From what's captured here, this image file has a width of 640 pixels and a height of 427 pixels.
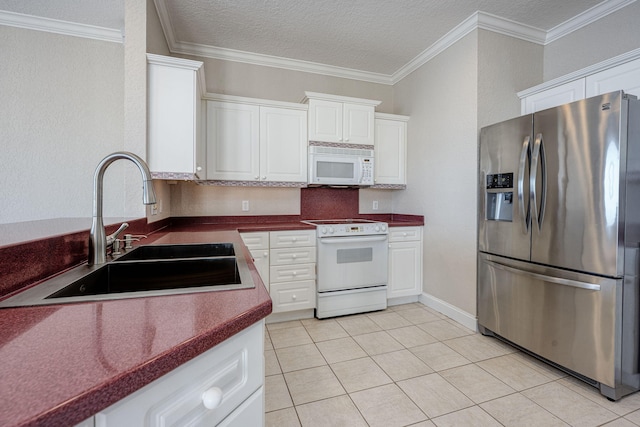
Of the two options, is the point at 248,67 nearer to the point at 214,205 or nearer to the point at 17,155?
the point at 214,205

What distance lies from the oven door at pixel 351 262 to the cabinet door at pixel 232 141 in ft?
3.47

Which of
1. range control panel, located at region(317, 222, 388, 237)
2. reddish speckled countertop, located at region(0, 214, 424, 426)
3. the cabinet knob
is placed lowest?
the cabinet knob

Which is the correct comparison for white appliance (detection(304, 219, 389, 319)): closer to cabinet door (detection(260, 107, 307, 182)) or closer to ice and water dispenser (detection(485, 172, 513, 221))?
cabinet door (detection(260, 107, 307, 182))

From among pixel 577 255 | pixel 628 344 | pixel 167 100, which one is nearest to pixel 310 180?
pixel 167 100

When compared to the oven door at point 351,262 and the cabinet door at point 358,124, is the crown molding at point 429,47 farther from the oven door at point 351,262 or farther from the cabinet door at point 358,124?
the oven door at point 351,262

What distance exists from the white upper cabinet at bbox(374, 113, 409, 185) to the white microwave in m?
0.22

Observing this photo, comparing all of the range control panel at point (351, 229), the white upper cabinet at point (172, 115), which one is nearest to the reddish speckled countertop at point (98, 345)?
the white upper cabinet at point (172, 115)

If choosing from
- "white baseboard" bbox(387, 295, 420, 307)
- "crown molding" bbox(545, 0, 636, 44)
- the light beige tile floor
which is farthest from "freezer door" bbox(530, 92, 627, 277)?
"white baseboard" bbox(387, 295, 420, 307)

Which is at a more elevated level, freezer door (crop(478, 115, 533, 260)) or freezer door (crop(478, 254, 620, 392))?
freezer door (crop(478, 115, 533, 260))

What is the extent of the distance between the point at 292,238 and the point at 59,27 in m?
2.87

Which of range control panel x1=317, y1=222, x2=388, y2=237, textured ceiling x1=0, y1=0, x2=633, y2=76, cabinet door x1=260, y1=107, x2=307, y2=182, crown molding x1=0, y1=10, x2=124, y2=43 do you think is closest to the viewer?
textured ceiling x1=0, y1=0, x2=633, y2=76

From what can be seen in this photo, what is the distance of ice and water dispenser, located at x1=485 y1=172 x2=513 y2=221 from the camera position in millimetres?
2258

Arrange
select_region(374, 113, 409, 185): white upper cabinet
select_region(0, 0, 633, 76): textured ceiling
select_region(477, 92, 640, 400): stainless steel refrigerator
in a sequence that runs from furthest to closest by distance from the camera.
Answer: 1. select_region(374, 113, 409, 185): white upper cabinet
2. select_region(0, 0, 633, 76): textured ceiling
3. select_region(477, 92, 640, 400): stainless steel refrigerator

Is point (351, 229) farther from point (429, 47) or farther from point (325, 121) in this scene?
point (429, 47)
